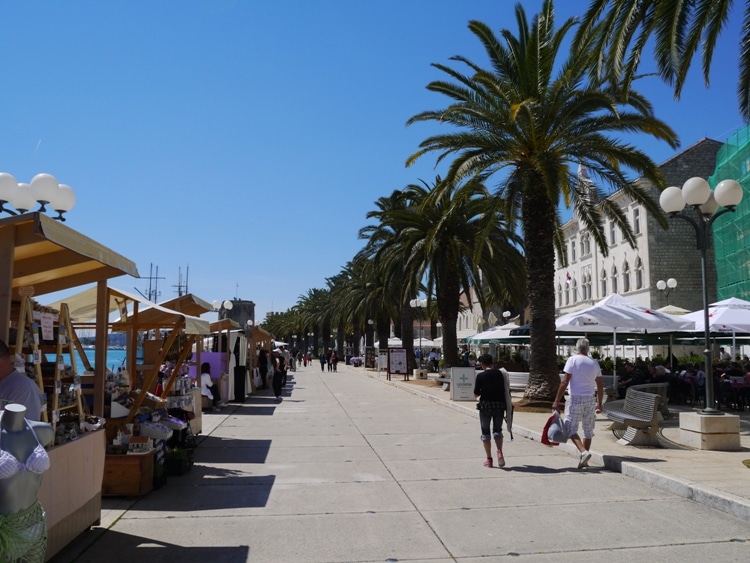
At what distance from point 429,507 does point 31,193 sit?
346 inches

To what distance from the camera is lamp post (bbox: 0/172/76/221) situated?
1164 cm

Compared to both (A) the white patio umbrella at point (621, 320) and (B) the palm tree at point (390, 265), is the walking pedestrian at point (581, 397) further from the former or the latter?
(B) the palm tree at point (390, 265)

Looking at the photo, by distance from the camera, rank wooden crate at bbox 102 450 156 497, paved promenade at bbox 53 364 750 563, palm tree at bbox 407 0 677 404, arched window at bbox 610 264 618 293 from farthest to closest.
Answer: arched window at bbox 610 264 618 293
palm tree at bbox 407 0 677 404
wooden crate at bbox 102 450 156 497
paved promenade at bbox 53 364 750 563

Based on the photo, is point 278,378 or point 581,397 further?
point 278,378

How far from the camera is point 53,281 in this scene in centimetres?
788

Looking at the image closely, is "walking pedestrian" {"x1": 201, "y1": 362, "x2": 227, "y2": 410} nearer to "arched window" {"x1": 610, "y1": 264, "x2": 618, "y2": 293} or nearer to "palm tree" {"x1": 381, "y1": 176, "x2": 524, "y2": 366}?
"palm tree" {"x1": 381, "y1": 176, "x2": 524, "y2": 366}

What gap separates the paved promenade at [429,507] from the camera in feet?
19.4

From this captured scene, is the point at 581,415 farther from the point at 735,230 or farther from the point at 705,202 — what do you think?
the point at 735,230

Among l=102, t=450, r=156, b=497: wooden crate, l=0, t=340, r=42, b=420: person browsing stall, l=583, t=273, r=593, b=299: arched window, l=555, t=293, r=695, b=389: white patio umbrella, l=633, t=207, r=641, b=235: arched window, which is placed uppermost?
l=633, t=207, r=641, b=235: arched window

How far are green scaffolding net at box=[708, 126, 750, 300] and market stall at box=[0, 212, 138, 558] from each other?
35.8 metres

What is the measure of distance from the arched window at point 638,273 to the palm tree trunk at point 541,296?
3438 centimetres

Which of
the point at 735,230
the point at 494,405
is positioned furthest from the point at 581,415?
the point at 735,230

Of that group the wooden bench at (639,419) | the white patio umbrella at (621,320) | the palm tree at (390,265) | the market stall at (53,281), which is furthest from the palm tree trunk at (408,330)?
the market stall at (53,281)

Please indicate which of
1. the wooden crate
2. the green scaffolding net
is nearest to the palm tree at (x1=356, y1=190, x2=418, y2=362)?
the green scaffolding net
